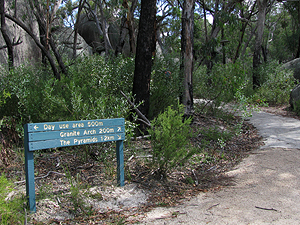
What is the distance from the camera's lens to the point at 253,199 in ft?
11.9

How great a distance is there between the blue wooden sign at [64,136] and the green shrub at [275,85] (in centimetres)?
1013

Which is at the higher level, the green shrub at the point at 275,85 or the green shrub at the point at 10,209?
the green shrub at the point at 275,85

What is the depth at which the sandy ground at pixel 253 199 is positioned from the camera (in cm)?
318

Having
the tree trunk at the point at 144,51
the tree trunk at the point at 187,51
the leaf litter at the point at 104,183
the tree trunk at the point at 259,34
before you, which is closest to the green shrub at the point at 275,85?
the tree trunk at the point at 259,34

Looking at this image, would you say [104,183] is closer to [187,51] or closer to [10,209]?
[10,209]

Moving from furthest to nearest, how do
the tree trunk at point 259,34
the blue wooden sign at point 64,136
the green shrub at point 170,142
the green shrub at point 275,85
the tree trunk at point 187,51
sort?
the tree trunk at point 259,34
the green shrub at point 275,85
the tree trunk at point 187,51
the green shrub at point 170,142
the blue wooden sign at point 64,136

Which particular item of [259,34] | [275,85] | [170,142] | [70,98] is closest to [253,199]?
[170,142]

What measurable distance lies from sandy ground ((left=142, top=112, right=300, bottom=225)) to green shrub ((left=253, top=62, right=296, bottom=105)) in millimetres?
8138

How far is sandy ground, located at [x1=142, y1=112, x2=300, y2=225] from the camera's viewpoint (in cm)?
318

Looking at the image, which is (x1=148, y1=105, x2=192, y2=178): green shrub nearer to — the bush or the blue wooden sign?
the blue wooden sign

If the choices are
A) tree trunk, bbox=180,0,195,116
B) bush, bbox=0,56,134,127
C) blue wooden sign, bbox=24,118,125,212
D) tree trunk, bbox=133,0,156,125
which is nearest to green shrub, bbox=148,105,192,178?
blue wooden sign, bbox=24,118,125,212

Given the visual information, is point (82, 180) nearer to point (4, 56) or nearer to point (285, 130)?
point (285, 130)

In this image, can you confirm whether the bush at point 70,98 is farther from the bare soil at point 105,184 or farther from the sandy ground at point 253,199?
the sandy ground at point 253,199

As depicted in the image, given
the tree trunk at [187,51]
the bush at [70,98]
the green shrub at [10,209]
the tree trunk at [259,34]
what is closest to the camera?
the green shrub at [10,209]
